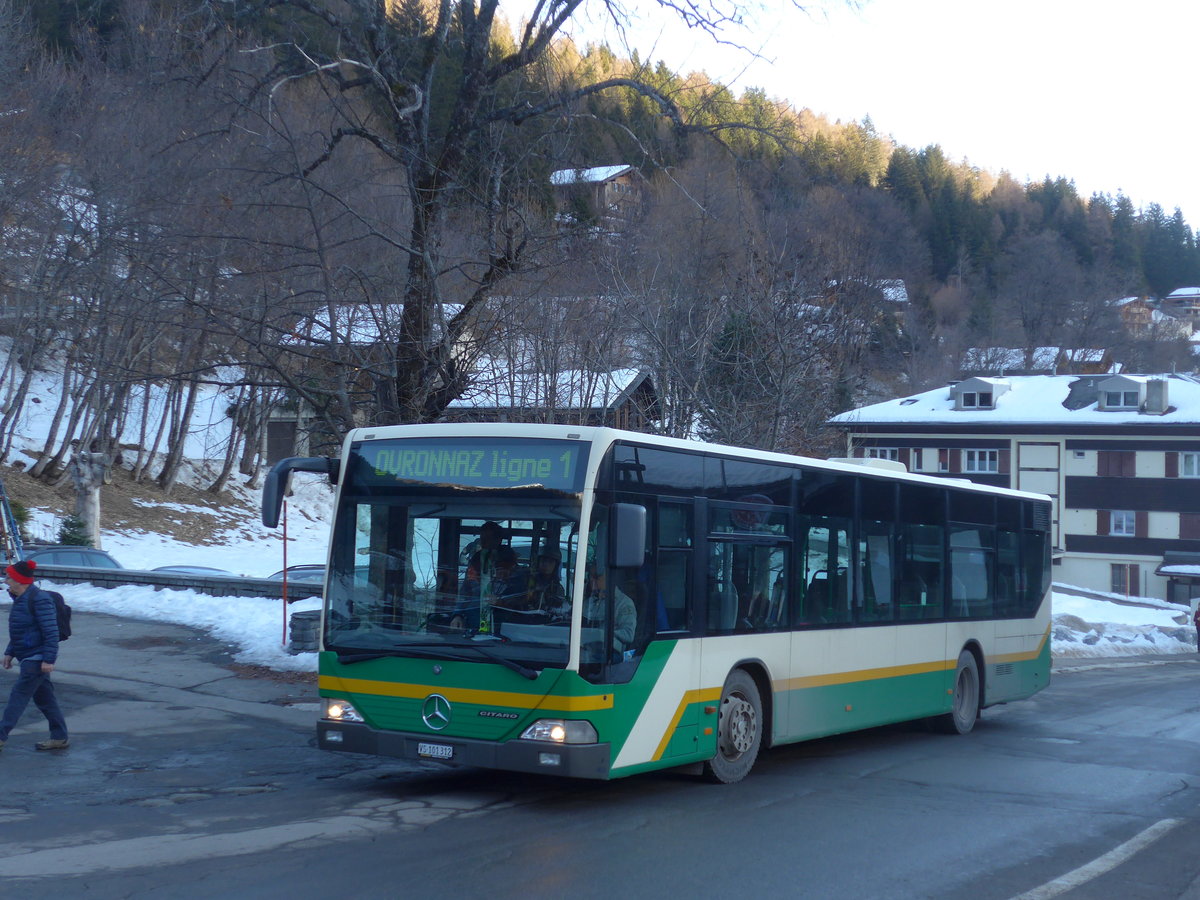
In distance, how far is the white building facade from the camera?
57.7 meters

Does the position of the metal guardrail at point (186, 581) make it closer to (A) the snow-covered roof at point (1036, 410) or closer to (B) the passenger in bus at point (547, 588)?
(B) the passenger in bus at point (547, 588)

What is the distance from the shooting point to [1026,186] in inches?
5256

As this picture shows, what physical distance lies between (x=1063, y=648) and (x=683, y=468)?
20917 millimetres

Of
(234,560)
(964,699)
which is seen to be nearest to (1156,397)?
(234,560)

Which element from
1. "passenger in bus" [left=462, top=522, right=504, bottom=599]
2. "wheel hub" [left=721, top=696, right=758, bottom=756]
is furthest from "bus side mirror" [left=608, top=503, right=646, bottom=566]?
"wheel hub" [left=721, top=696, right=758, bottom=756]

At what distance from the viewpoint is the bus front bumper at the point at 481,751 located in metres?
7.96

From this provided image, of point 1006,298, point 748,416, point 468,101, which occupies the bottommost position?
point 748,416

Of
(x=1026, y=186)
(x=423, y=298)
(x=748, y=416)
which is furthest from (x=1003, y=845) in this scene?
(x=1026, y=186)

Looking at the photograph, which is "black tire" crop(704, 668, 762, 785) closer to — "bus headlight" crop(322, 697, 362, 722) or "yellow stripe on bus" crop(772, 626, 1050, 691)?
"yellow stripe on bus" crop(772, 626, 1050, 691)

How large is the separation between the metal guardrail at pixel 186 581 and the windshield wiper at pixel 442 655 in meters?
10.9

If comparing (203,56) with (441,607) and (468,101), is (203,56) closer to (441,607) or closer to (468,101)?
(468,101)

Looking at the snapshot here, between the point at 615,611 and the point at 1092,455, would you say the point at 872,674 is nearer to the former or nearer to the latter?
the point at 615,611

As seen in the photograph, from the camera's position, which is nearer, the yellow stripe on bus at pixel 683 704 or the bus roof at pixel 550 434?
the bus roof at pixel 550 434

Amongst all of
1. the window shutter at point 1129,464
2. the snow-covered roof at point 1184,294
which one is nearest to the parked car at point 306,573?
the window shutter at point 1129,464
